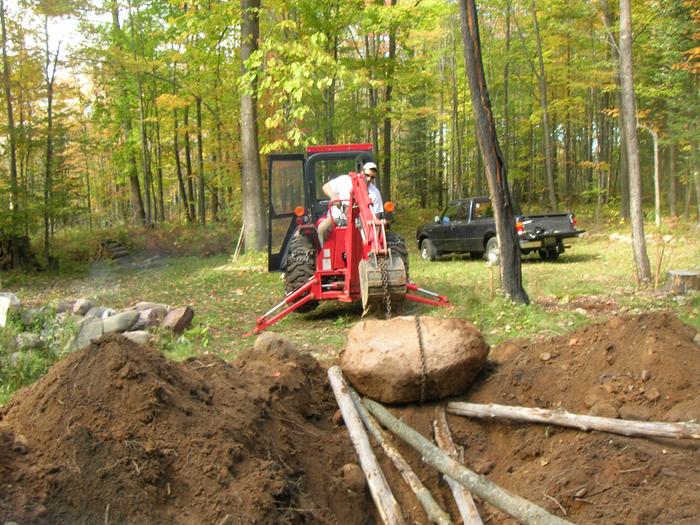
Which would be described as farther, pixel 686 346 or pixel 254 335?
pixel 254 335

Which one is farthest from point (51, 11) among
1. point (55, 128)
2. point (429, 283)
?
point (429, 283)

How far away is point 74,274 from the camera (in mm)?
19938

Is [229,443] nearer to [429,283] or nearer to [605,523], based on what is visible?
[605,523]

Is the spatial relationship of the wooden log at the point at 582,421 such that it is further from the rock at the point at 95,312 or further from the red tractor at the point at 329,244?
the rock at the point at 95,312

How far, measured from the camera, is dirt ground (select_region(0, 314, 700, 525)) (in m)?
3.52

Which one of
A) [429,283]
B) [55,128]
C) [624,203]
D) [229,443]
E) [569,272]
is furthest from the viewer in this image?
[624,203]


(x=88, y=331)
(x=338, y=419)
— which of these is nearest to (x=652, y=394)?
(x=338, y=419)

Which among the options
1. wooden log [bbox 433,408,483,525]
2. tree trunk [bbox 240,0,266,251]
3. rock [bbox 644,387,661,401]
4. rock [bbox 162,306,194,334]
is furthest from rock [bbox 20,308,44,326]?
tree trunk [bbox 240,0,266,251]

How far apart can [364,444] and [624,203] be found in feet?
66.5

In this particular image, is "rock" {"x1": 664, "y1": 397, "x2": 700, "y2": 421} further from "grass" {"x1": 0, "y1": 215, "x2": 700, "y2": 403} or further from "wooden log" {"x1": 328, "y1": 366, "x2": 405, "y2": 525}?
"grass" {"x1": 0, "y1": 215, "x2": 700, "y2": 403}

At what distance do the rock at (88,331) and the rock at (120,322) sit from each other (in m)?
0.17

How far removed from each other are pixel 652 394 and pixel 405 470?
1957mm

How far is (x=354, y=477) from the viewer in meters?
4.63

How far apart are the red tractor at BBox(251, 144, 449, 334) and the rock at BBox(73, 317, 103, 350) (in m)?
2.22
